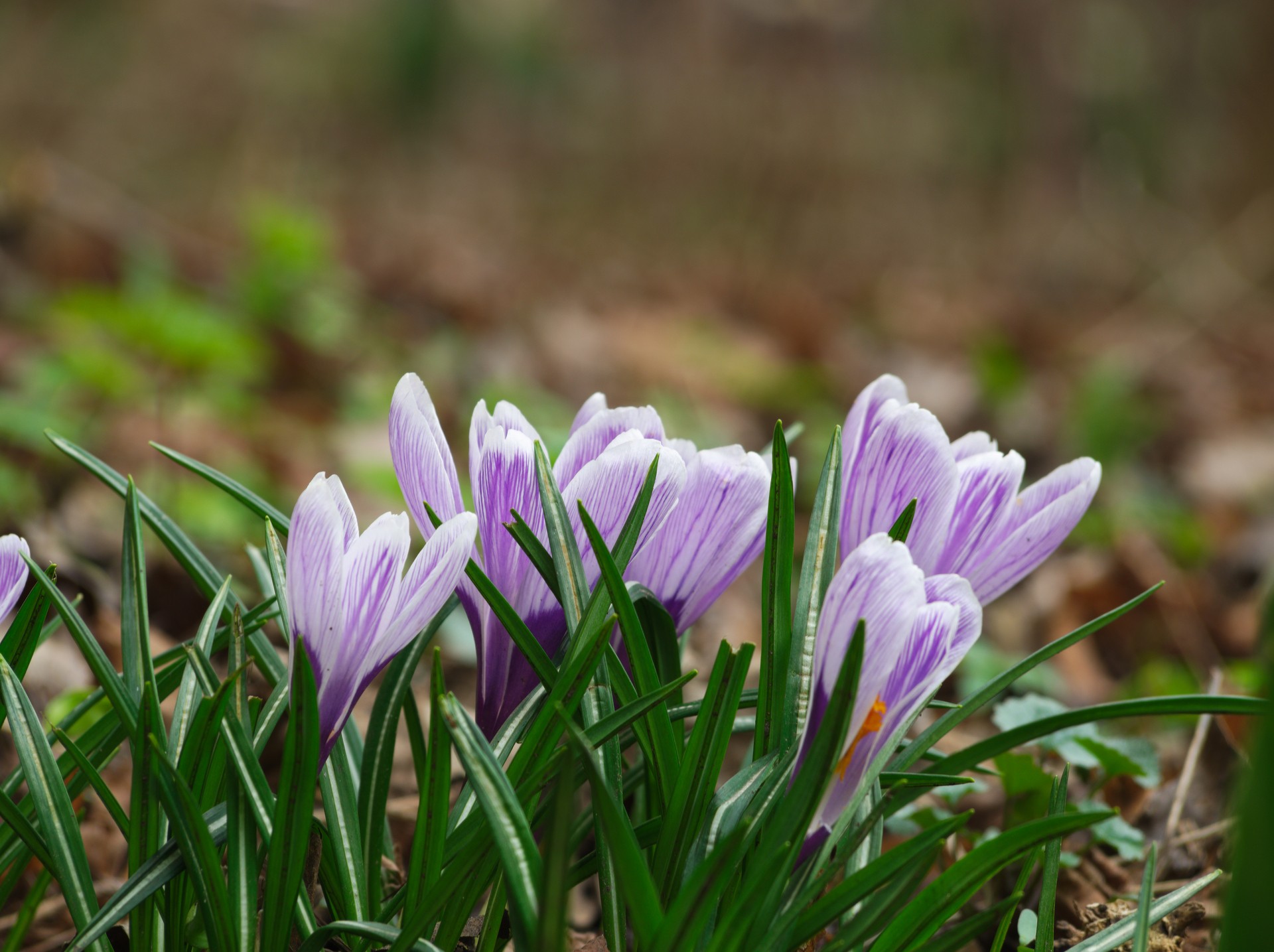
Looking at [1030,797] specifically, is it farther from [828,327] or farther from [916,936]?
[828,327]

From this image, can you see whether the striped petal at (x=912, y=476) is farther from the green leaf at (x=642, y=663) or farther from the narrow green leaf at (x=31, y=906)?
the narrow green leaf at (x=31, y=906)

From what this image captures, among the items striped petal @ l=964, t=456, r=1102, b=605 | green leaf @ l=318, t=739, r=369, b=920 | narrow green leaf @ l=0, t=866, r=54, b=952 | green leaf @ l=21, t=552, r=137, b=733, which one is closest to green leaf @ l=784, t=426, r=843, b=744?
striped petal @ l=964, t=456, r=1102, b=605

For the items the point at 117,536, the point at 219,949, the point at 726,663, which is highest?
the point at 726,663

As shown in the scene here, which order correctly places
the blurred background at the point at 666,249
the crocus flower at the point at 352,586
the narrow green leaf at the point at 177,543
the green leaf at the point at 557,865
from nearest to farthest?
1. the green leaf at the point at 557,865
2. the crocus flower at the point at 352,586
3. the narrow green leaf at the point at 177,543
4. the blurred background at the point at 666,249

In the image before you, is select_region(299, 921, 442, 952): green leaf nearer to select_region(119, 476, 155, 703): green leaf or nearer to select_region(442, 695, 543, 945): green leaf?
select_region(442, 695, 543, 945): green leaf

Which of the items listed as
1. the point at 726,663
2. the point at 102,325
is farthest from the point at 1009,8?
the point at 726,663

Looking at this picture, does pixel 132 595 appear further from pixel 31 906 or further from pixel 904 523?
pixel 904 523

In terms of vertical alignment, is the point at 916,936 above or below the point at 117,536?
above

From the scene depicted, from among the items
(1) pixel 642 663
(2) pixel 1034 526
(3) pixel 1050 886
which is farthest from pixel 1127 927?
(1) pixel 642 663

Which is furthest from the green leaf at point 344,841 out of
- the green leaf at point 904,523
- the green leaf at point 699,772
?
the green leaf at point 904,523
